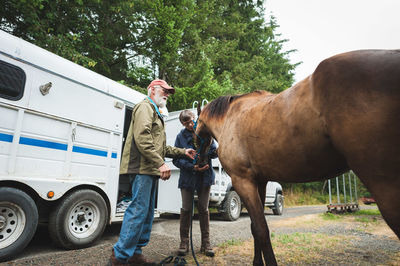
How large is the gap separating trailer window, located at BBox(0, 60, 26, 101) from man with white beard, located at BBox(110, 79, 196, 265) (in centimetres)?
186

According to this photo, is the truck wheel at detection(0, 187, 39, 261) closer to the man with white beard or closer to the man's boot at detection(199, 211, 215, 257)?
the man with white beard

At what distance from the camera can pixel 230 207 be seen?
6758 mm

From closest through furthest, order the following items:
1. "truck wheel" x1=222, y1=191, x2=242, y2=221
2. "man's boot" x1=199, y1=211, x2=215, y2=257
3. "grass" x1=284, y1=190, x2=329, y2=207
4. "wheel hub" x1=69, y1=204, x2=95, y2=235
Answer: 1. "man's boot" x1=199, y1=211, x2=215, y2=257
2. "wheel hub" x1=69, y1=204, x2=95, y2=235
3. "truck wheel" x1=222, y1=191, x2=242, y2=221
4. "grass" x1=284, y1=190, x2=329, y2=207

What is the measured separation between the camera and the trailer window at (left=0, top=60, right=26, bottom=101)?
9.55 ft

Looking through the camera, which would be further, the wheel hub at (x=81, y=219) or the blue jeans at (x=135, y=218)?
the wheel hub at (x=81, y=219)

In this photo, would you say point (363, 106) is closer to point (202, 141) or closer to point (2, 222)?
point (202, 141)

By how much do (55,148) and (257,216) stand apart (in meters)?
3.08

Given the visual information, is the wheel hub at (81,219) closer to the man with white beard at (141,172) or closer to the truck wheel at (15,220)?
the truck wheel at (15,220)

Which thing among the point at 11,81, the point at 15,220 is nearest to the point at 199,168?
the point at 15,220

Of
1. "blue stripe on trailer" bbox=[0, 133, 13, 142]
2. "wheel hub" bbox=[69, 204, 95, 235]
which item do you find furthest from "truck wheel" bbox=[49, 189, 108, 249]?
"blue stripe on trailer" bbox=[0, 133, 13, 142]

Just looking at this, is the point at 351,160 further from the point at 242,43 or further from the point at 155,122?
the point at 242,43

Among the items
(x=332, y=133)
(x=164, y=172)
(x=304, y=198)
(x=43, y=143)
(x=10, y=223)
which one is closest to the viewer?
(x=332, y=133)

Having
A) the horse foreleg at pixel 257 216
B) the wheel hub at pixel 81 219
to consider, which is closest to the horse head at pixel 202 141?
the horse foreleg at pixel 257 216

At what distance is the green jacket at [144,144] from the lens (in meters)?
2.29
